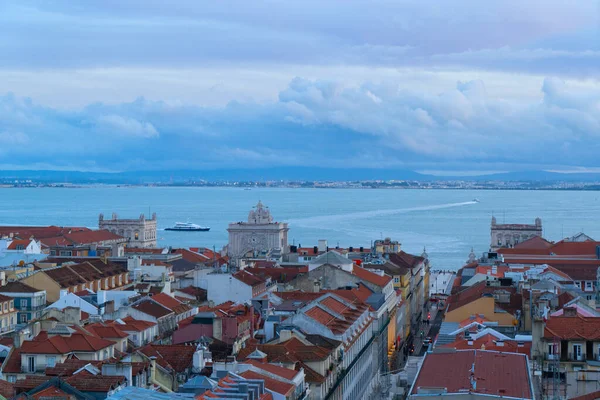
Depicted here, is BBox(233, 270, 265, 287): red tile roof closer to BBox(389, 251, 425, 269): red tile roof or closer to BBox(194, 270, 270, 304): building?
BBox(194, 270, 270, 304): building

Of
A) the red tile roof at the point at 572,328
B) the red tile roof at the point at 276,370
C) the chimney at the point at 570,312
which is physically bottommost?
Result: the red tile roof at the point at 276,370

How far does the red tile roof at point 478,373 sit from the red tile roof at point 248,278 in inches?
1026

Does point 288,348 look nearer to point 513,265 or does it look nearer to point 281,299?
point 281,299

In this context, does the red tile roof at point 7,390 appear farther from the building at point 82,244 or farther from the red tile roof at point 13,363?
the building at point 82,244

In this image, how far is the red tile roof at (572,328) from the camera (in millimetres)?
37031

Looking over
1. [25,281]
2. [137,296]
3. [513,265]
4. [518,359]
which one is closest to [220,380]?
[518,359]

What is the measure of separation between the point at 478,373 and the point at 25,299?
3266cm

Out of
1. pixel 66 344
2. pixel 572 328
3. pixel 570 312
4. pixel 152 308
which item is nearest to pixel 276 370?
pixel 66 344

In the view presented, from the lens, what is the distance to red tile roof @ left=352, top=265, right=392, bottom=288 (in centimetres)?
6600

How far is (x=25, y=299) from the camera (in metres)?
58.9

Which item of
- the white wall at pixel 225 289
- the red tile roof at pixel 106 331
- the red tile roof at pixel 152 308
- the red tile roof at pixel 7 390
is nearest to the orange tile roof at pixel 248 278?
the white wall at pixel 225 289

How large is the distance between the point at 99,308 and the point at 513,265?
3306cm

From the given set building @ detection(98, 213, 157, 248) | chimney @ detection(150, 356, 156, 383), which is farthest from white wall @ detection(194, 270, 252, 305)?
building @ detection(98, 213, 157, 248)

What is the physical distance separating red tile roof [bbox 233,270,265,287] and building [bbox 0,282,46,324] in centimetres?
960
